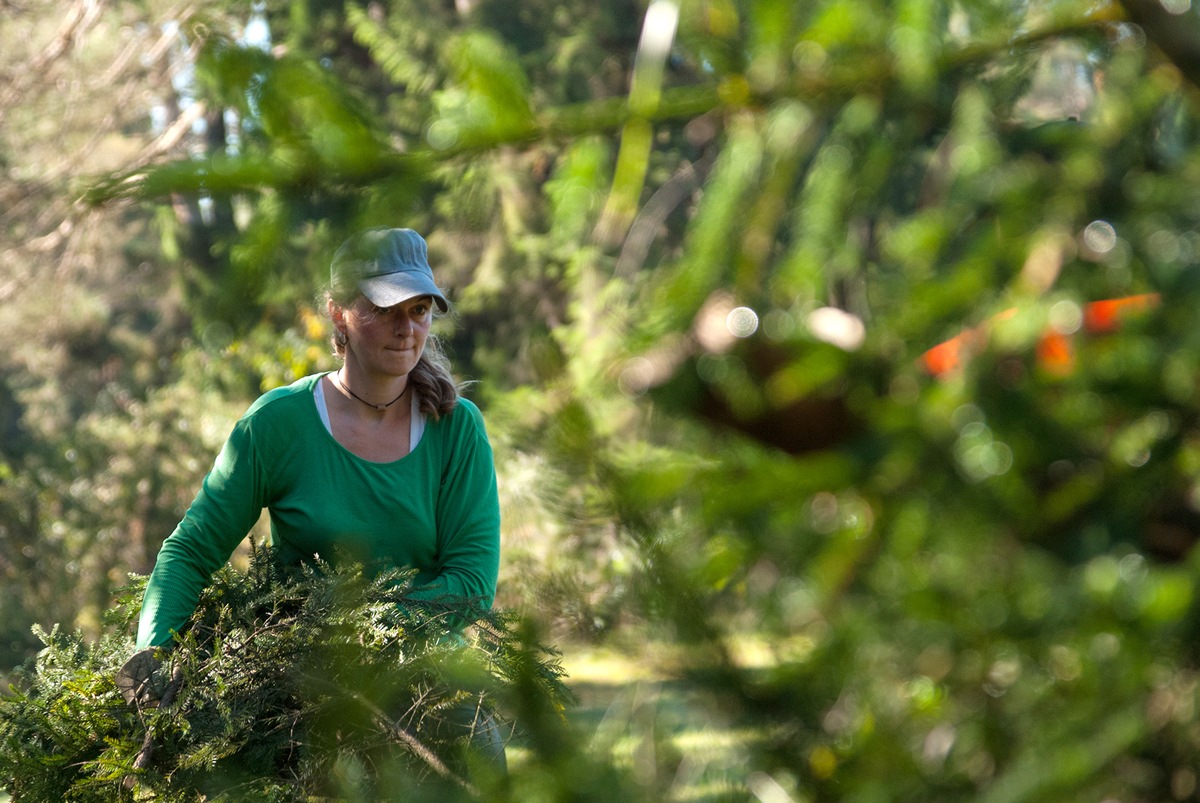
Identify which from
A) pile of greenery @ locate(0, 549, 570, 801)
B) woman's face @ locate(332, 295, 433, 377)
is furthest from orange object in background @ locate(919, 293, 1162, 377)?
woman's face @ locate(332, 295, 433, 377)

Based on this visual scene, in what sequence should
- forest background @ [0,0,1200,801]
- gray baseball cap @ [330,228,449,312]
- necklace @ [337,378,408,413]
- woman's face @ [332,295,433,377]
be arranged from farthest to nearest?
necklace @ [337,378,408,413], woman's face @ [332,295,433,377], gray baseball cap @ [330,228,449,312], forest background @ [0,0,1200,801]

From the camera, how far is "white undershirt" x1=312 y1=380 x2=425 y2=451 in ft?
10.2

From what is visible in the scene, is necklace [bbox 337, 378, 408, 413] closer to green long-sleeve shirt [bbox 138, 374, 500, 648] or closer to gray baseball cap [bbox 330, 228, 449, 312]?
green long-sleeve shirt [bbox 138, 374, 500, 648]

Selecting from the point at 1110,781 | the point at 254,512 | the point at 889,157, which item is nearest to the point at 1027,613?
the point at 1110,781

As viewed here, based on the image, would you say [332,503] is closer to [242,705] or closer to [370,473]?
[370,473]

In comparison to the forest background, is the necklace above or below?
below

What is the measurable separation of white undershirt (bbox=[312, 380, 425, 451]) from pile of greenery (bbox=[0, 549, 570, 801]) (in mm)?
454

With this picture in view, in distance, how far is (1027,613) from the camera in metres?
0.98

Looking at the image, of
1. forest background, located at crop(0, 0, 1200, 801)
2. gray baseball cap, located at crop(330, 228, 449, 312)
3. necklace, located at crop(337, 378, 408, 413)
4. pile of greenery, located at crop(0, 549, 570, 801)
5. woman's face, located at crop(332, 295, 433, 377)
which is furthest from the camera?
necklace, located at crop(337, 378, 408, 413)

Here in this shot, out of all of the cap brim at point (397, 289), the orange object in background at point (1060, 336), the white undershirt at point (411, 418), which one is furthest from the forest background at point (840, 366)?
the white undershirt at point (411, 418)

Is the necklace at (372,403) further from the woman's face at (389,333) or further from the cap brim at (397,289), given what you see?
the cap brim at (397,289)

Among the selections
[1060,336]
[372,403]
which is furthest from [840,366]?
[372,403]

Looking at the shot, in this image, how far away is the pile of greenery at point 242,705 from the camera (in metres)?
2.20

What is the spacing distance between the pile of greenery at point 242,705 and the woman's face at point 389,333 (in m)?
0.61
